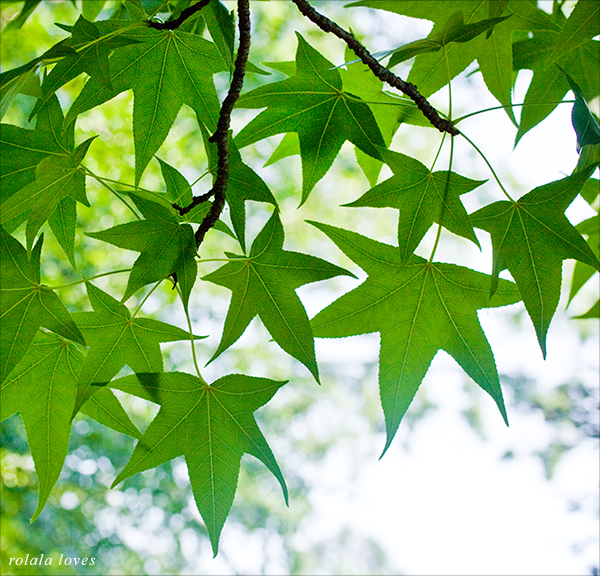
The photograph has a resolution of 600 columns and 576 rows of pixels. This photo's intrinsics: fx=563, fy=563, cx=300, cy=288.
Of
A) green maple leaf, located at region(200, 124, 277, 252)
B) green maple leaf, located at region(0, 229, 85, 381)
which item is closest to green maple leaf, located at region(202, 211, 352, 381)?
green maple leaf, located at region(200, 124, 277, 252)

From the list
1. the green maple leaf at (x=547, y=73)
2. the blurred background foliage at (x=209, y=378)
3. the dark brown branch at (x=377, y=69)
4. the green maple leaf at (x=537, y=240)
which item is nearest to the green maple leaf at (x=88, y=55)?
the dark brown branch at (x=377, y=69)

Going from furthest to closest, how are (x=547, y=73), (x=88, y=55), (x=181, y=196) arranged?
(x=547, y=73)
(x=181, y=196)
(x=88, y=55)

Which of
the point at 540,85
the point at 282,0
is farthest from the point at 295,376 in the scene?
the point at 540,85

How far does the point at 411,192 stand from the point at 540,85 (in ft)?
0.89

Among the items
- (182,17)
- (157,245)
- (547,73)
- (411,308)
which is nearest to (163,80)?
(182,17)

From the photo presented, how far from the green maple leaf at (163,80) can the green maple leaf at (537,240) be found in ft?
0.85

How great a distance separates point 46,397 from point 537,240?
450 mm

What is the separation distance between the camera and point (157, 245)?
0.42m

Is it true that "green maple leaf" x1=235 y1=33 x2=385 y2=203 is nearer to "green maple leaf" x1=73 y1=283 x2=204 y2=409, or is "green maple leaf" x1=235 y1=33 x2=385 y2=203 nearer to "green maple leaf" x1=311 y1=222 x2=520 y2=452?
"green maple leaf" x1=311 y1=222 x2=520 y2=452

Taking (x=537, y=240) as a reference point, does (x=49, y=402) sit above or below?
below

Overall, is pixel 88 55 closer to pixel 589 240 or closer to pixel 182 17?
pixel 182 17

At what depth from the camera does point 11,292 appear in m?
0.45

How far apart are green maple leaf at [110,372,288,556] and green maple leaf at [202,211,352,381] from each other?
0.06m

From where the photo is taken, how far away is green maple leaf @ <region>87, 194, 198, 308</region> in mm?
419
